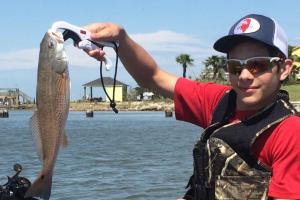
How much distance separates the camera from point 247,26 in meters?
3.81

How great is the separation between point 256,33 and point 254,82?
0.26m

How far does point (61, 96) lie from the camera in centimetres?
370

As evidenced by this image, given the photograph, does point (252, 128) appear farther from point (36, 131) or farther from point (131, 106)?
point (131, 106)

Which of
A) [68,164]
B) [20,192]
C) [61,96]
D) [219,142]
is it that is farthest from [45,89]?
[68,164]

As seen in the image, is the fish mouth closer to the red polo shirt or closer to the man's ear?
the red polo shirt

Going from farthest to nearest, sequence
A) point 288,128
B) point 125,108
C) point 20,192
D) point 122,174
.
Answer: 1. point 125,108
2. point 122,174
3. point 20,192
4. point 288,128

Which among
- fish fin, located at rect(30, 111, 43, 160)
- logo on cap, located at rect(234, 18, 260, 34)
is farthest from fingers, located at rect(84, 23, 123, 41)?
logo on cap, located at rect(234, 18, 260, 34)

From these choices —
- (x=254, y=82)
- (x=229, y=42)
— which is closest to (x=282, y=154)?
(x=254, y=82)

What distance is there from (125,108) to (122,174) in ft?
367

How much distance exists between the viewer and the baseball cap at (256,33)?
12.3ft

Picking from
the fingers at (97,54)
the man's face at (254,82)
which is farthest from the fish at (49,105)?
the man's face at (254,82)

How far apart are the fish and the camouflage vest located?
80 centimetres

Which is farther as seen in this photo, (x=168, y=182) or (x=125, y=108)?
(x=125, y=108)

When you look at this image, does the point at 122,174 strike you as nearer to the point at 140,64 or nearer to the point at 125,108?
the point at 140,64
